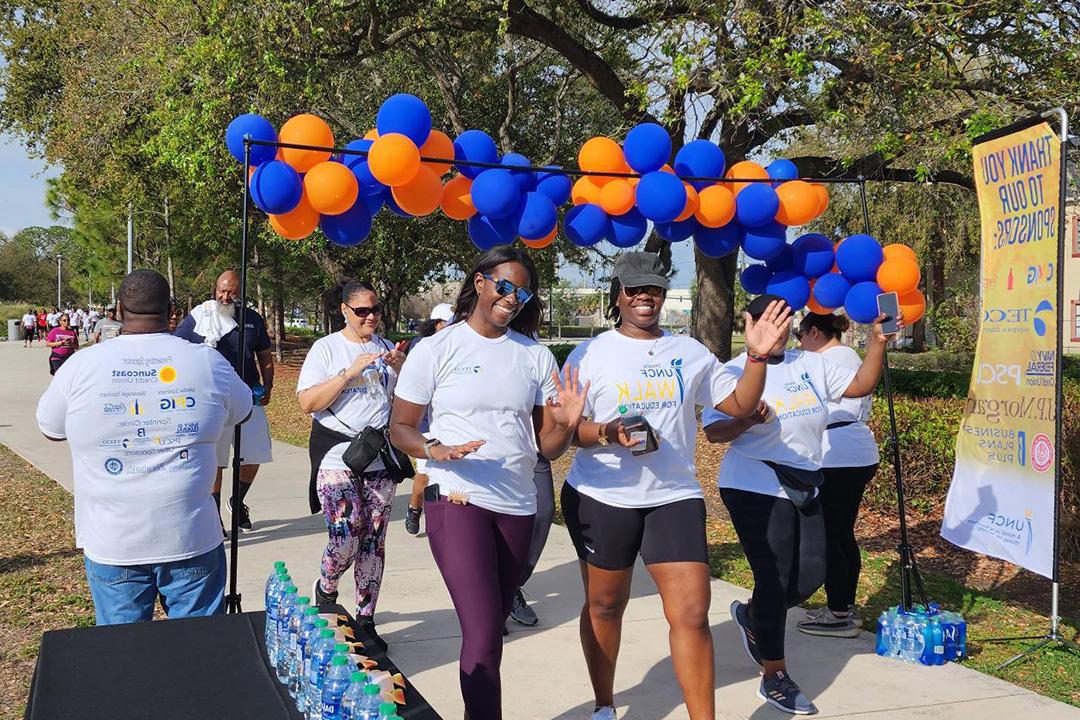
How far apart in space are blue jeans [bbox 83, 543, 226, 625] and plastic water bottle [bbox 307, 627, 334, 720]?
1123mm

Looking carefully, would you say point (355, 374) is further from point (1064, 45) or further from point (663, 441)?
point (1064, 45)

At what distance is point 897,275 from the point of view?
4.91 metres

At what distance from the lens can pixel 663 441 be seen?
370 cm

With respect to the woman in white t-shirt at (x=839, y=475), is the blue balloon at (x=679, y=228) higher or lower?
higher

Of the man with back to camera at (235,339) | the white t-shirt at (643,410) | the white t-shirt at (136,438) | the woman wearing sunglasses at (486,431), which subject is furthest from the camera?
the man with back to camera at (235,339)

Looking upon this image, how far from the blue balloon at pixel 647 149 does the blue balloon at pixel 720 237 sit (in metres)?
0.48

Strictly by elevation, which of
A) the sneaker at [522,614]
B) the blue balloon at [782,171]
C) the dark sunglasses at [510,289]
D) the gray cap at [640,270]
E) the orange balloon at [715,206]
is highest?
the blue balloon at [782,171]

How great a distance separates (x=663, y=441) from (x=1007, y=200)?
275 cm

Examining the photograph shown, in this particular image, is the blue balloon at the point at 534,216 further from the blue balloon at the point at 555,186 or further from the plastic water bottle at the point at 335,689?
the plastic water bottle at the point at 335,689

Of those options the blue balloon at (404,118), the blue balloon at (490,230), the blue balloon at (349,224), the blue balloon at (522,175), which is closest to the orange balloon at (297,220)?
the blue balloon at (349,224)

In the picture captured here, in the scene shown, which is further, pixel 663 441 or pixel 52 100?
pixel 52 100

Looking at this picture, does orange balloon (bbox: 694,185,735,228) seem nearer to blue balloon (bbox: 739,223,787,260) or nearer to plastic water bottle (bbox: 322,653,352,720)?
blue balloon (bbox: 739,223,787,260)

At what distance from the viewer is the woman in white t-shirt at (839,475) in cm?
525

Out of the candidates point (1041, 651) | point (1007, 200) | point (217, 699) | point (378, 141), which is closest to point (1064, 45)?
point (1007, 200)
